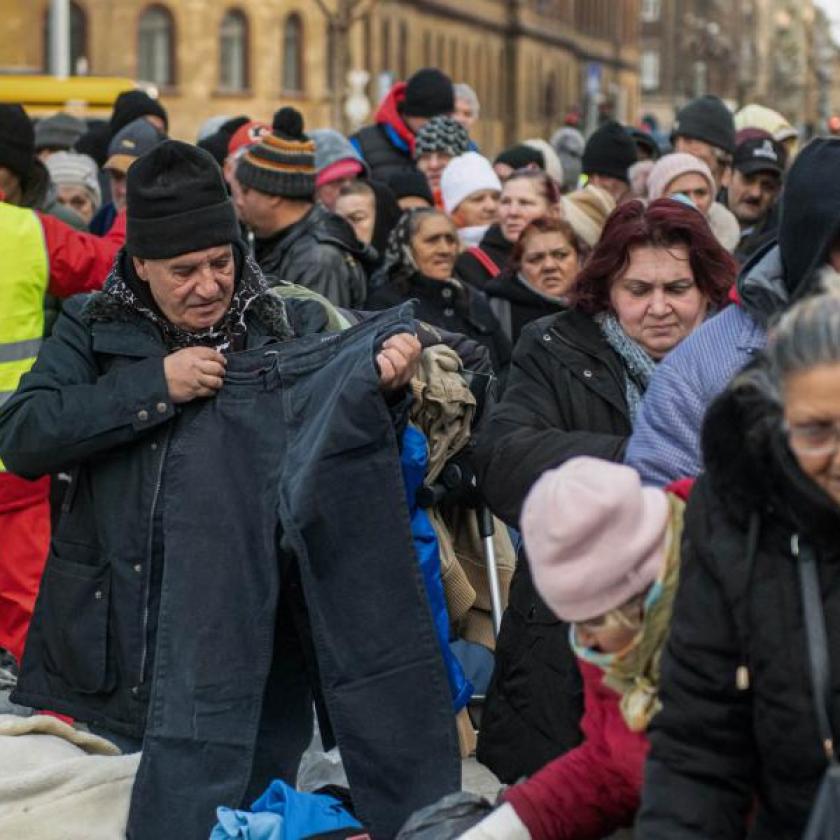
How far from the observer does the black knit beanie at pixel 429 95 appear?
12352mm

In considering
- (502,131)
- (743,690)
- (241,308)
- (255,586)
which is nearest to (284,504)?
(255,586)

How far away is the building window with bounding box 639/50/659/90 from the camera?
415 feet

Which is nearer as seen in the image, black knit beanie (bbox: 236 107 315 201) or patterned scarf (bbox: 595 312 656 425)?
patterned scarf (bbox: 595 312 656 425)

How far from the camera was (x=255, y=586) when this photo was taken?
5.27m

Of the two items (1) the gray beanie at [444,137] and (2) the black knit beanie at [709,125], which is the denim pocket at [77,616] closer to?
(1) the gray beanie at [444,137]

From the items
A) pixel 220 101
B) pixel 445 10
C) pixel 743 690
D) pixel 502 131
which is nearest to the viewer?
pixel 743 690

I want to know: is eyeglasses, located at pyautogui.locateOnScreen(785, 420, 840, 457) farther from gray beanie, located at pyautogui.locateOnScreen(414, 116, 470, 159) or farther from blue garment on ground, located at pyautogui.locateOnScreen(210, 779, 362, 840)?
gray beanie, located at pyautogui.locateOnScreen(414, 116, 470, 159)

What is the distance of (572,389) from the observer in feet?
16.7

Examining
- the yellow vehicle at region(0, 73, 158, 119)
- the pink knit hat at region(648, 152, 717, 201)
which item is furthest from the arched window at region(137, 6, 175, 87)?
the pink knit hat at region(648, 152, 717, 201)

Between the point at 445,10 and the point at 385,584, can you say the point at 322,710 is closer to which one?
the point at 385,584

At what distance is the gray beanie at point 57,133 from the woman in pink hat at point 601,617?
425 inches

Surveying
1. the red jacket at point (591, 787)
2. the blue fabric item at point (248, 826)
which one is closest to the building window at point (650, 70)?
the blue fabric item at point (248, 826)

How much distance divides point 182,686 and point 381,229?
5.95 metres

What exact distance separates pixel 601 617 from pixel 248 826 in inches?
70.7
